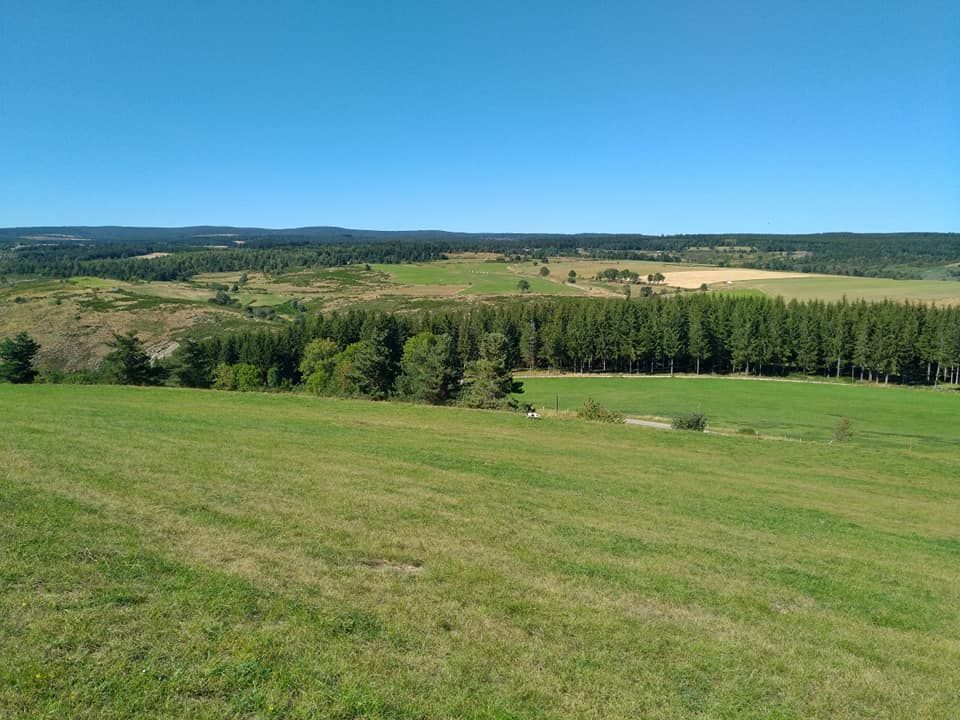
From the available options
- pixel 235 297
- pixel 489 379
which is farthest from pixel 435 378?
pixel 235 297

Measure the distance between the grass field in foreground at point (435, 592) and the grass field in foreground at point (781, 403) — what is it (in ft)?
138

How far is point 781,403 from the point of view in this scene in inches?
2906

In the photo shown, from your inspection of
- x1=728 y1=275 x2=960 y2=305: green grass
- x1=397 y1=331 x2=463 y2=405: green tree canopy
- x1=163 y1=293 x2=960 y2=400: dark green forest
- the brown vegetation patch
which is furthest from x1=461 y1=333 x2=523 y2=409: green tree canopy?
x1=728 y1=275 x2=960 y2=305: green grass

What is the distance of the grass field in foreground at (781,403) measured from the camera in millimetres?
58938

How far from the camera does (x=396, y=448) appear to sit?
2347 cm

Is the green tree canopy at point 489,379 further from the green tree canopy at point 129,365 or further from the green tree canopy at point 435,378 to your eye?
the green tree canopy at point 129,365

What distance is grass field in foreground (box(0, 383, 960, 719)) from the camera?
6.80 m

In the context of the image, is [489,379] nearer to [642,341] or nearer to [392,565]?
[642,341]

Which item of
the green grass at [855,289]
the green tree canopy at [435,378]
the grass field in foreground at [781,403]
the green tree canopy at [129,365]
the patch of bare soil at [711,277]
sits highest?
the patch of bare soil at [711,277]

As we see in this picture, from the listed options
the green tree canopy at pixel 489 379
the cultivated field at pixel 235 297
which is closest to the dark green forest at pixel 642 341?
the green tree canopy at pixel 489 379

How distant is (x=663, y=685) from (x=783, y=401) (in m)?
76.0

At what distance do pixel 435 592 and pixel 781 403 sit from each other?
7414 centimetres

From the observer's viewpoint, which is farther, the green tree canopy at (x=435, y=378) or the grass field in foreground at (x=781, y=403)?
the green tree canopy at (x=435, y=378)

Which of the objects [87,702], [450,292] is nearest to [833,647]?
[87,702]
